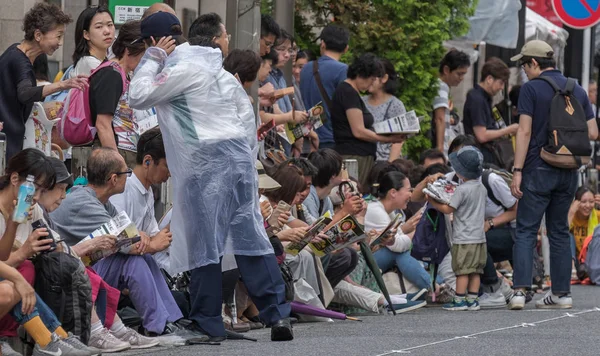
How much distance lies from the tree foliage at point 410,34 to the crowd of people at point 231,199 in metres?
2.94

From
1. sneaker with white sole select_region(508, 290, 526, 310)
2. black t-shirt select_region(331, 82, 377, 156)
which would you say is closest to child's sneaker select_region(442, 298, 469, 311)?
sneaker with white sole select_region(508, 290, 526, 310)

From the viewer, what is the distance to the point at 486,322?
11383mm

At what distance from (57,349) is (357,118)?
6678 millimetres

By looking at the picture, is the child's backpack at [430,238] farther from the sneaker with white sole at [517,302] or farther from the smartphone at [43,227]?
the smartphone at [43,227]

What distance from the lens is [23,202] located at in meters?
7.76

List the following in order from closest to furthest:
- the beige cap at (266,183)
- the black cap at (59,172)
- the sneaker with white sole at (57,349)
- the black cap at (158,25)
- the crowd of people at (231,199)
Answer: the sneaker with white sole at (57,349) → the black cap at (59,172) → the crowd of people at (231,199) → the black cap at (158,25) → the beige cap at (266,183)

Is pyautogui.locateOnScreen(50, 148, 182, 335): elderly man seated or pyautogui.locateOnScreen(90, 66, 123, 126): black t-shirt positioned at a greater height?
pyautogui.locateOnScreen(90, 66, 123, 126): black t-shirt

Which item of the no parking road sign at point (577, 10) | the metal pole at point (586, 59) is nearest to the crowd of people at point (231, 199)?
the no parking road sign at point (577, 10)

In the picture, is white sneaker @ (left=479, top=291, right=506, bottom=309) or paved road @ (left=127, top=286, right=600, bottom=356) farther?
white sneaker @ (left=479, top=291, right=506, bottom=309)

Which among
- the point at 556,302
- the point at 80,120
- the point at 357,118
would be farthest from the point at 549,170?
the point at 80,120

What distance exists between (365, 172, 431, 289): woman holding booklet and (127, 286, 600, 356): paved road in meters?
0.32

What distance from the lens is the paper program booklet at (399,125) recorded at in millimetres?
14328

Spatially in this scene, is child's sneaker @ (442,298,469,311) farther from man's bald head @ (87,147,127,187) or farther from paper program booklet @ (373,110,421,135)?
man's bald head @ (87,147,127,187)

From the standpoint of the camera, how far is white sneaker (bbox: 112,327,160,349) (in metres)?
9.03
